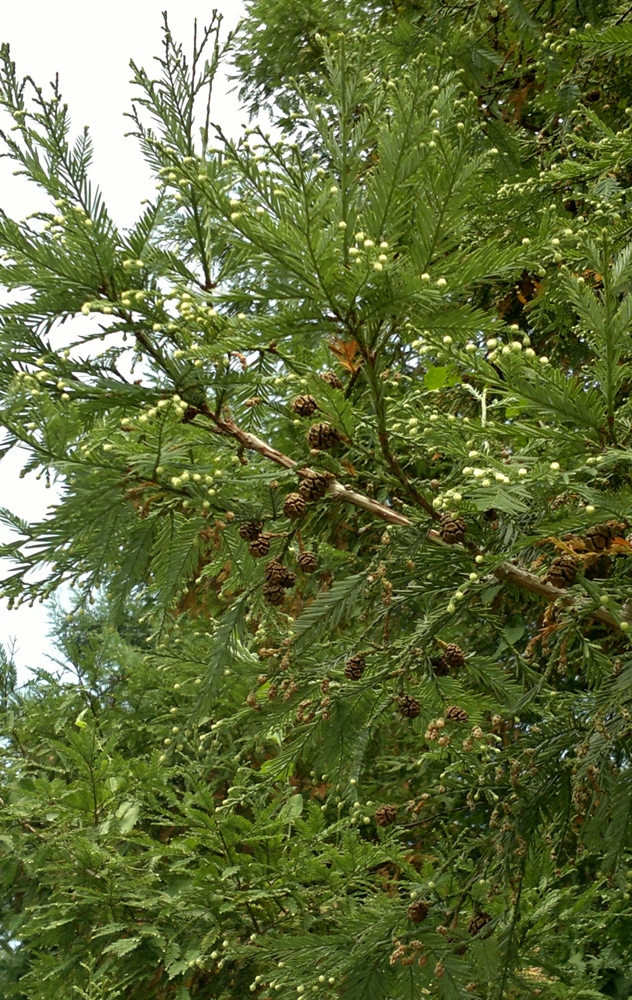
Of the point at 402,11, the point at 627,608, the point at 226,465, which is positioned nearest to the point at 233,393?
the point at 226,465

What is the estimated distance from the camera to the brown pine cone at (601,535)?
218 cm

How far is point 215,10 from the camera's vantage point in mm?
2316

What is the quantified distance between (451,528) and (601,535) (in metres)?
0.37

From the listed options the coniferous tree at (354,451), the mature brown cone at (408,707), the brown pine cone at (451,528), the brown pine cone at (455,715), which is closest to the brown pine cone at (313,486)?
the coniferous tree at (354,451)

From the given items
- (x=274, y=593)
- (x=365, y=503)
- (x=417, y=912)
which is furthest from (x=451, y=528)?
(x=417, y=912)

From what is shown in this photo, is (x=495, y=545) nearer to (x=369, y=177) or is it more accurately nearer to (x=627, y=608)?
(x=627, y=608)

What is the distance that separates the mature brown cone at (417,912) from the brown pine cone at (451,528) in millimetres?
1181

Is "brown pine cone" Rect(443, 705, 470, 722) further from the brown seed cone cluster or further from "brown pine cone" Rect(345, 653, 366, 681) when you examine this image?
"brown pine cone" Rect(345, 653, 366, 681)

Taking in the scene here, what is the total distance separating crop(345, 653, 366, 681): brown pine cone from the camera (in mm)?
2572

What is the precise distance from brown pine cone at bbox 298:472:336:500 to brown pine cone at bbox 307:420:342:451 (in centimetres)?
10

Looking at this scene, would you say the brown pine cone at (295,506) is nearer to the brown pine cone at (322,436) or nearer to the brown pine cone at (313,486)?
the brown pine cone at (313,486)

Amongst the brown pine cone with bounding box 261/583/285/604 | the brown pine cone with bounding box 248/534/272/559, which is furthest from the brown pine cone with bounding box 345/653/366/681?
the brown pine cone with bounding box 248/534/272/559

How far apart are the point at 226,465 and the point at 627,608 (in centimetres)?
109

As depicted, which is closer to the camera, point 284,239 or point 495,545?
point 284,239
